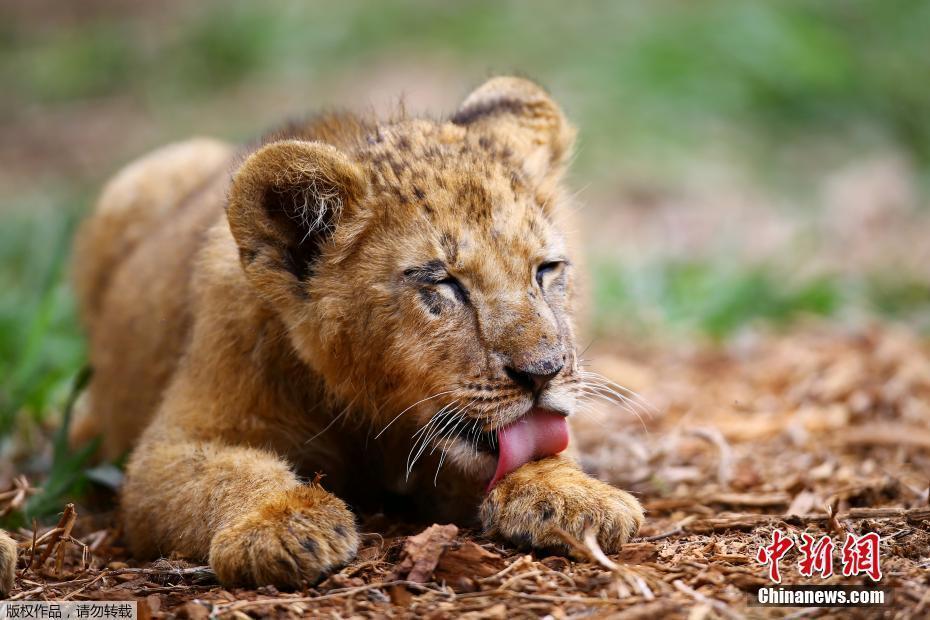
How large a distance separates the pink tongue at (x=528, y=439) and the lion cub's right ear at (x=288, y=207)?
119cm

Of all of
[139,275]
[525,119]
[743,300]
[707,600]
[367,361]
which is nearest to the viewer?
[707,600]

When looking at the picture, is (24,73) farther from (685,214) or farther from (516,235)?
(516,235)

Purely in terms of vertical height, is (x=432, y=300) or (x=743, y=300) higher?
(x=743, y=300)

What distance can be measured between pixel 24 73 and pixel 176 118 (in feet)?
11.6

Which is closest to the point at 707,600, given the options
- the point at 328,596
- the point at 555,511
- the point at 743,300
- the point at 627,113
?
the point at 555,511

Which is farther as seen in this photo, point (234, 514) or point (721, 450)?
point (721, 450)

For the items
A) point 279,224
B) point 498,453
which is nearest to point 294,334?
point 279,224

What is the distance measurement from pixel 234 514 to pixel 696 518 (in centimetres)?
215

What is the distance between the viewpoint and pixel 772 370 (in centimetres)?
809

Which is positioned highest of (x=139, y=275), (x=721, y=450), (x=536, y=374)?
(x=139, y=275)

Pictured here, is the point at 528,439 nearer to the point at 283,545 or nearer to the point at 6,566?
the point at 283,545

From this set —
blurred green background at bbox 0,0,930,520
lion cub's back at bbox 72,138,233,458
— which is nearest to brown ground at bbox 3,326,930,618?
lion cub's back at bbox 72,138,233,458

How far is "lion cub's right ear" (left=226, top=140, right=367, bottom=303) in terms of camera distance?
486 centimetres

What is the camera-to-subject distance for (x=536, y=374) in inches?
174
